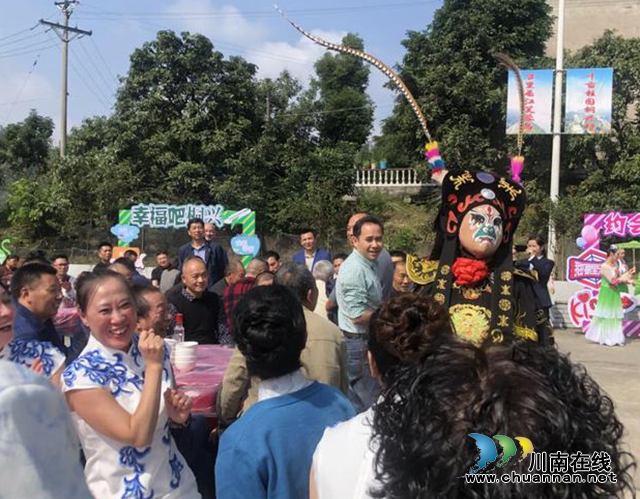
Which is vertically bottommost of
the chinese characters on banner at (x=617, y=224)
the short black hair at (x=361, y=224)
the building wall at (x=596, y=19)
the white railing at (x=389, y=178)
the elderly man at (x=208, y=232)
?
the elderly man at (x=208, y=232)

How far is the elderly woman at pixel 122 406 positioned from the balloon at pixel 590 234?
36.4 ft

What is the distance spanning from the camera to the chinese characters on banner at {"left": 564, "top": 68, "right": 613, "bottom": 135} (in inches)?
664

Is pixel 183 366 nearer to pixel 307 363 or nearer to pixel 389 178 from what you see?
pixel 307 363

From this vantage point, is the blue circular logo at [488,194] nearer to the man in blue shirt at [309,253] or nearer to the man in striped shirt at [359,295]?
the man in striped shirt at [359,295]

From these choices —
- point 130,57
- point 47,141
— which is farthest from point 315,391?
point 47,141

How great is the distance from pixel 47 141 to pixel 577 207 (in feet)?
74.6

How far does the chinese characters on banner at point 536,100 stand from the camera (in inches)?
666

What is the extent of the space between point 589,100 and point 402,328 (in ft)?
56.7

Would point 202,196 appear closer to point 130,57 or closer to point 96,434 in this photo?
point 130,57

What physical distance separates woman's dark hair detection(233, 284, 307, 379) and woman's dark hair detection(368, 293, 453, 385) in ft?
0.82

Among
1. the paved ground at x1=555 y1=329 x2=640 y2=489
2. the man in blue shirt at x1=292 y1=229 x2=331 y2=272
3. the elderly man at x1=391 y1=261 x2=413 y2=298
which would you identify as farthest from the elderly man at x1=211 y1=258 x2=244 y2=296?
the paved ground at x1=555 y1=329 x2=640 y2=489

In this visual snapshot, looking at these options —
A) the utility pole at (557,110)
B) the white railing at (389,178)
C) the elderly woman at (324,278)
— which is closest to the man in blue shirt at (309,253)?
the elderly woman at (324,278)

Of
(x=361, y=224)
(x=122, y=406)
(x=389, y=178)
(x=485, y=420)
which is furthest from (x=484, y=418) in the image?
(x=389, y=178)

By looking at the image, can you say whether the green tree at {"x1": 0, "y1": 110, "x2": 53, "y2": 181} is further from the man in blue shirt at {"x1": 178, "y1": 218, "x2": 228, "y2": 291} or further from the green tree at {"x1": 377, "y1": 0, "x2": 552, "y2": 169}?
the man in blue shirt at {"x1": 178, "y1": 218, "x2": 228, "y2": 291}
